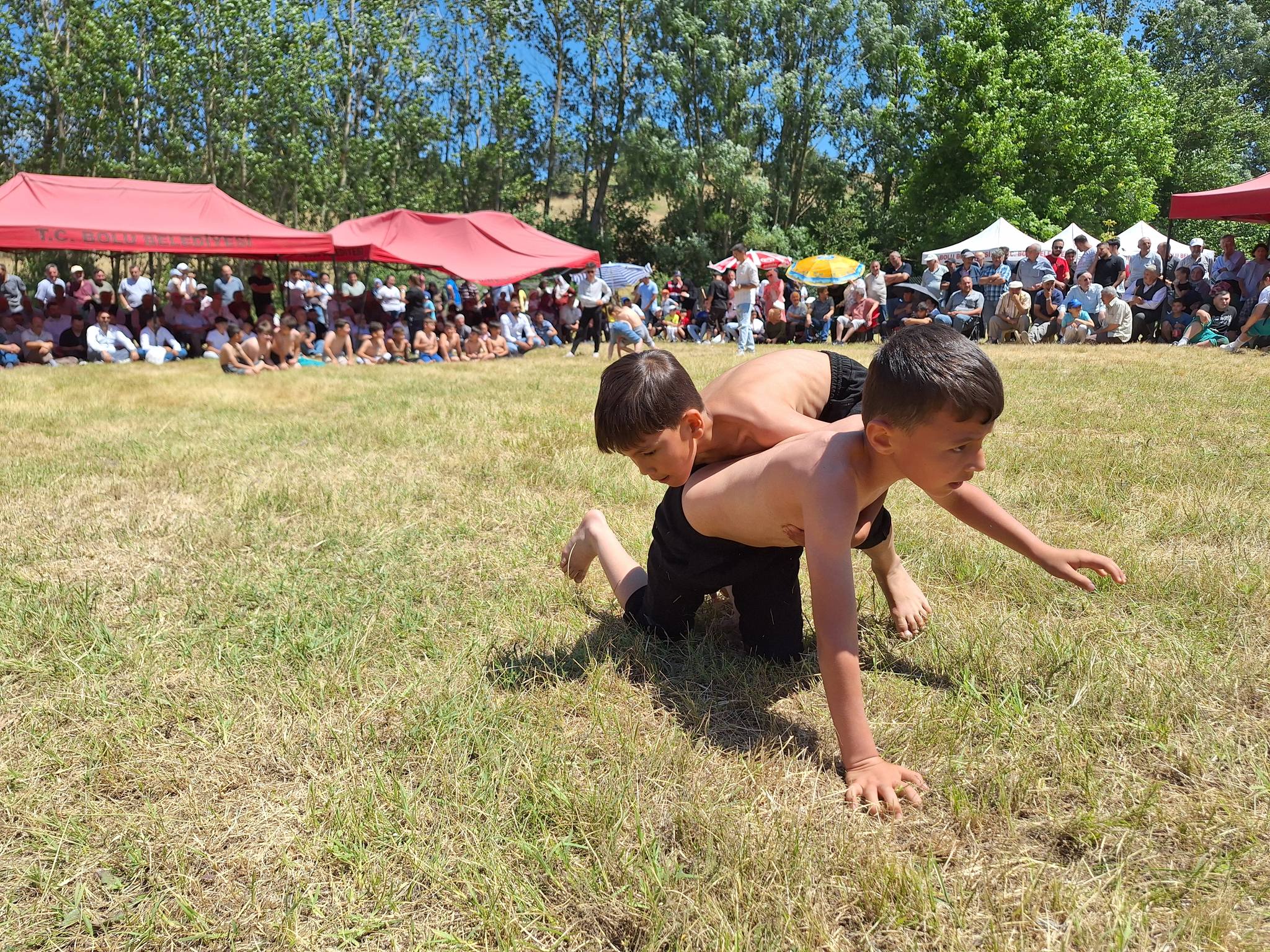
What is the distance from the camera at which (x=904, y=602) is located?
2.68 metres

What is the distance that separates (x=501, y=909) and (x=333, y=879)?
0.35 m

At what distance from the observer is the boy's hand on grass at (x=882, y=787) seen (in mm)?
1821

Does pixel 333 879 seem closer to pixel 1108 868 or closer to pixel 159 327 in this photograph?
pixel 1108 868

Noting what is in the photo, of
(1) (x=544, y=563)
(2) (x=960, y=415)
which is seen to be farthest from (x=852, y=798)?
(1) (x=544, y=563)

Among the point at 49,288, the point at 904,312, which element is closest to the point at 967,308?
the point at 904,312

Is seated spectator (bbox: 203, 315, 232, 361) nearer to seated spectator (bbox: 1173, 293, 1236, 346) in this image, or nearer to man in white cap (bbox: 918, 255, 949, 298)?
man in white cap (bbox: 918, 255, 949, 298)

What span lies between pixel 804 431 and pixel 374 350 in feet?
→ 42.1

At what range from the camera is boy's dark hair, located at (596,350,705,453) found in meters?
2.19

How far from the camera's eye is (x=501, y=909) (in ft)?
5.07

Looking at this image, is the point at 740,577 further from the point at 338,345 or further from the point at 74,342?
the point at 74,342

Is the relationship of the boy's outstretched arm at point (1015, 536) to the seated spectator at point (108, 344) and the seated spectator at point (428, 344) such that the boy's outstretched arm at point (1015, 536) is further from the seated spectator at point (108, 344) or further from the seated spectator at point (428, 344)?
the seated spectator at point (108, 344)

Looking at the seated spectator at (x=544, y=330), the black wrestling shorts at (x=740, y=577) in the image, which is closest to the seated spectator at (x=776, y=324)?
the seated spectator at (x=544, y=330)

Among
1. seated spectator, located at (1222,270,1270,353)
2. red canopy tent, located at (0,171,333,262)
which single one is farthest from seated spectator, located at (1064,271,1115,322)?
red canopy tent, located at (0,171,333,262)

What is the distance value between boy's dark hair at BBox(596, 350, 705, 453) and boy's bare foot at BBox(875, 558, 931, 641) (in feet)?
3.01
